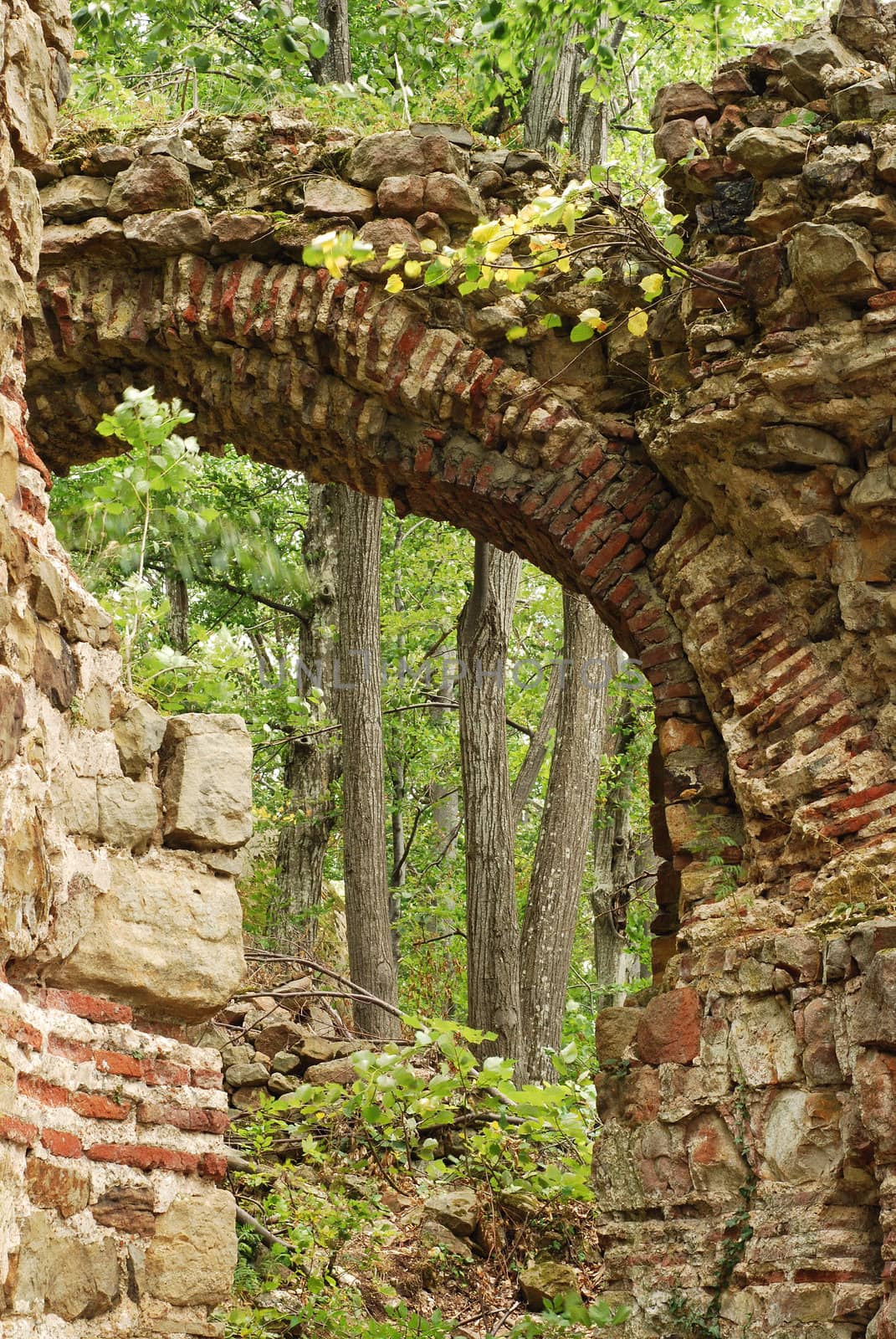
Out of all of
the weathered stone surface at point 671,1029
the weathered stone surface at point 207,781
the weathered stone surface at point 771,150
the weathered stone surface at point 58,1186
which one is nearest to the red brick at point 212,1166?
the weathered stone surface at point 58,1186

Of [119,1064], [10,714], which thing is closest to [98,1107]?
[119,1064]

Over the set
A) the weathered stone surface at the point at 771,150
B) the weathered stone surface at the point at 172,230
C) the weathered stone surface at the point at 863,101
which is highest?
the weathered stone surface at the point at 172,230

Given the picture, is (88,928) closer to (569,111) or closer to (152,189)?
(152,189)

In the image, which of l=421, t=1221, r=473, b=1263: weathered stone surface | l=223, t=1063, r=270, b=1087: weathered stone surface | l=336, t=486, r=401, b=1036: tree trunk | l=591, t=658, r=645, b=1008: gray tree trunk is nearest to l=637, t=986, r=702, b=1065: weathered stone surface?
l=421, t=1221, r=473, b=1263: weathered stone surface

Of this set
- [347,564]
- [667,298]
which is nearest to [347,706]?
[347,564]

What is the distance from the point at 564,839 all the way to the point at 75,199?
186 inches

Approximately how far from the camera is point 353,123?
19.2ft

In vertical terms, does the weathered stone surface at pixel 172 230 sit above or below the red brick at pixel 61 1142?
above

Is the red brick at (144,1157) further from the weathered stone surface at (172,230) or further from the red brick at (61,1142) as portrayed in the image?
the weathered stone surface at (172,230)

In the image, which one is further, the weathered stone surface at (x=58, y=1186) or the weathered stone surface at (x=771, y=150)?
the weathered stone surface at (x=771, y=150)

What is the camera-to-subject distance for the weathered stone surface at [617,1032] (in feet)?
14.6

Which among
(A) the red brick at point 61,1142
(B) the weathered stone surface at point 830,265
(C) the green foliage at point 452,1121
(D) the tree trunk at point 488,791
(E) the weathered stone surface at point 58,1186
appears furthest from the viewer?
(D) the tree trunk at point 488,791

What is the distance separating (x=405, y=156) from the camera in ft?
17.5

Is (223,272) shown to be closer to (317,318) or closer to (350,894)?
(317,318)
